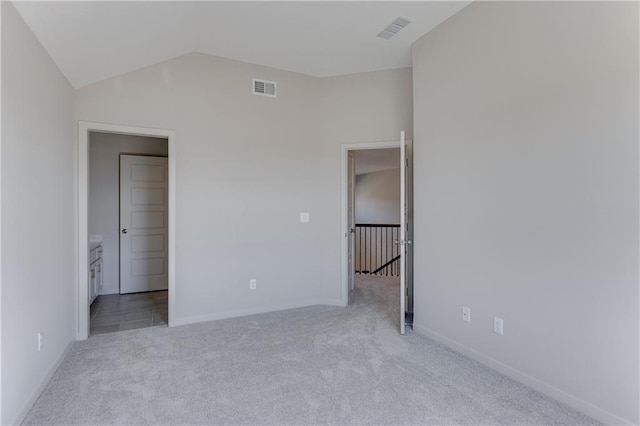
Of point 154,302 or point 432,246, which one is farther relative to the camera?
point 154,302

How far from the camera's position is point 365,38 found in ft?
11.1

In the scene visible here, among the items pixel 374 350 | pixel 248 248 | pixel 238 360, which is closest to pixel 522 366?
pixel 374 350

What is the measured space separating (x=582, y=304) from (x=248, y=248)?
3.13 meters

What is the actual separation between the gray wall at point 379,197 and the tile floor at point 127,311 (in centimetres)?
684

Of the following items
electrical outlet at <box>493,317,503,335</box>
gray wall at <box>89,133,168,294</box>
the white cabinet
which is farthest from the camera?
gray wall at <box>89,133,168,294</box>

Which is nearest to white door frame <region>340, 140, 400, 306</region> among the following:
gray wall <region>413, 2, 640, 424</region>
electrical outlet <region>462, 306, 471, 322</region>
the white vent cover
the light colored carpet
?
the light colored carpet

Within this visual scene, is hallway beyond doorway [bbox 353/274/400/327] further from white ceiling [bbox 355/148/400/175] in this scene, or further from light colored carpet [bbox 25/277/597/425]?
white ceiling [bbox 355/148/400/175]

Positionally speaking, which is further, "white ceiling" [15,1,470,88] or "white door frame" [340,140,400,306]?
"white door frame" [340,140,400,306]

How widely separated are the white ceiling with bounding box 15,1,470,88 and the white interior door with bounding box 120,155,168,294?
2.00 m

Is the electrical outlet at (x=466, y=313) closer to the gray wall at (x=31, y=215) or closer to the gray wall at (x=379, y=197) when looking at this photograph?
the gray wall at (x=31, y=215)

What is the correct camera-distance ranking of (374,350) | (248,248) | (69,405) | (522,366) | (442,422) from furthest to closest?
(248,248), (374,350), (522,366), (69,405), (442,422)

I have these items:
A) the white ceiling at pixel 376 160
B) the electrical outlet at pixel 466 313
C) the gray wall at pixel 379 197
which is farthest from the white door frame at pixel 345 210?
the gray wall at pixel 379 197

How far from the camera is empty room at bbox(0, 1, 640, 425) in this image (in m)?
2.00

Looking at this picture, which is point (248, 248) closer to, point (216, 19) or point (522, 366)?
point (216, 19)
